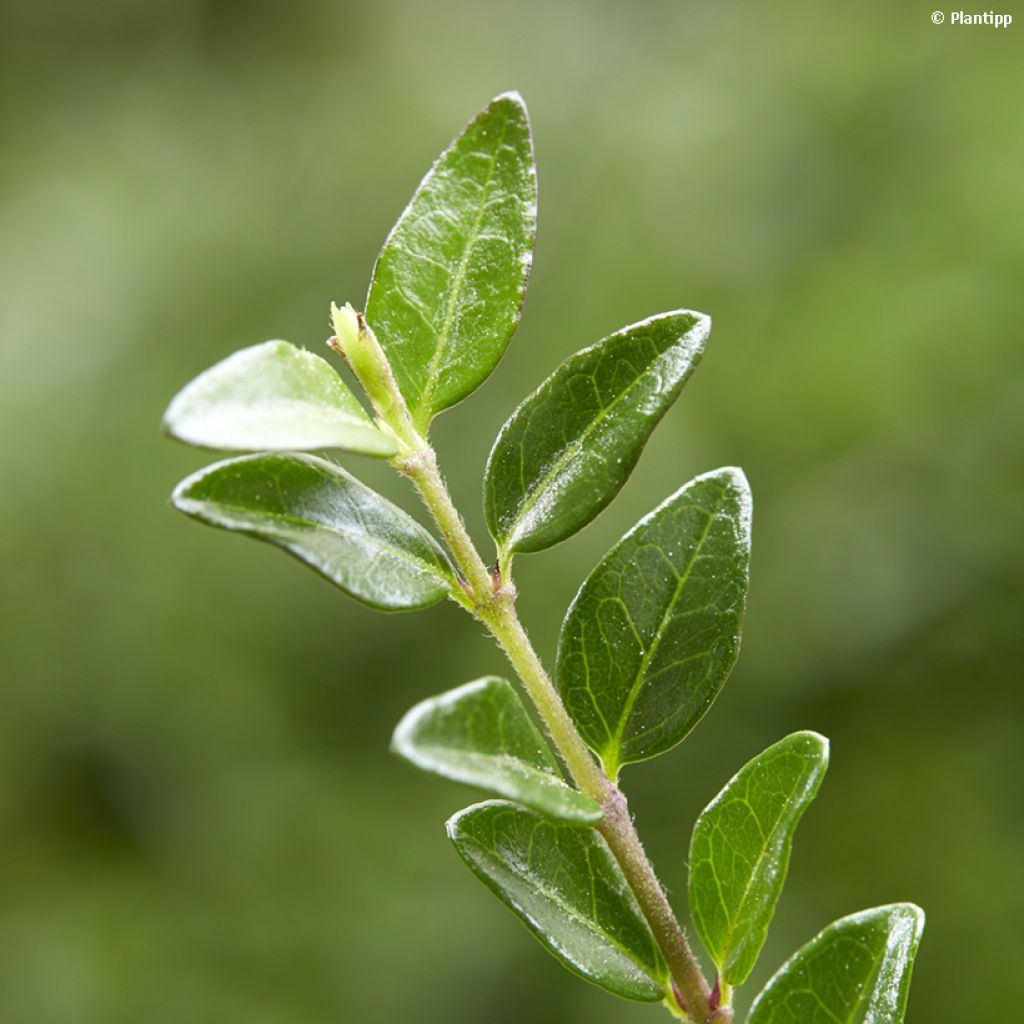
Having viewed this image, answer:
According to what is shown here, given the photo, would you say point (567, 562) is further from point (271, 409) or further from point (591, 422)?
point (271, 409)

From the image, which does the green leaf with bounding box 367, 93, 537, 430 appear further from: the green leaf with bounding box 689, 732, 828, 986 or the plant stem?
the green leaf with bounding box 689, 732, 828, 986

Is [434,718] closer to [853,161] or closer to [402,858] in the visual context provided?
[402,858]

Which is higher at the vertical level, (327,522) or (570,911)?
(327,522)

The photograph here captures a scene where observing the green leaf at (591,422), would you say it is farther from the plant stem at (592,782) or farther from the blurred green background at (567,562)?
the blurred green background at (567,562)

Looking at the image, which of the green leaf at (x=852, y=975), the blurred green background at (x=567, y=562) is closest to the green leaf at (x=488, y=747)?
the green leaf at (x=852, y=975)

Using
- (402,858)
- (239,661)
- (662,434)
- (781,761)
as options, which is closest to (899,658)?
(662,434)

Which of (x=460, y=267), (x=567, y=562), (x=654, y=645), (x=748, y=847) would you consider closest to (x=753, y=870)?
(x=748, y=847)

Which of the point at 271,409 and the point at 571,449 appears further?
the point at 571,449
